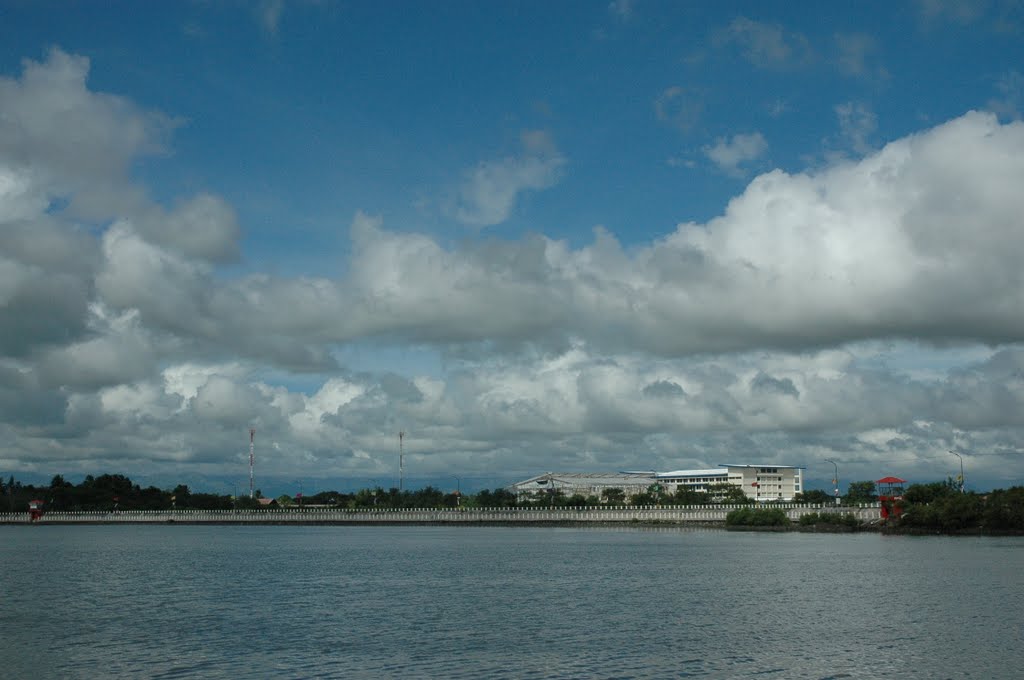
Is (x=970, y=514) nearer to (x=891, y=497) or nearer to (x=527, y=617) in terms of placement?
(x=891, y=497)

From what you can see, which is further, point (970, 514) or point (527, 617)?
point (970, 514)

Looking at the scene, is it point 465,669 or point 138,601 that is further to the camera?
point 138,601

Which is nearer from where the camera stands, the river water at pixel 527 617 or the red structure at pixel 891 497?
the river water at pixel 527 617

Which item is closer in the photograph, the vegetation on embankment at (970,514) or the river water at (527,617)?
the river water at (527,617)

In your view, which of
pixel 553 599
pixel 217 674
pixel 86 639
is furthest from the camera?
pixel 553 599

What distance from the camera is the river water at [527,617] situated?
4406cm

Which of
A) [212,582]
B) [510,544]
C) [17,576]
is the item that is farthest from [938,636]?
[510,544]

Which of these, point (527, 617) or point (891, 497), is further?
point (891, 497)

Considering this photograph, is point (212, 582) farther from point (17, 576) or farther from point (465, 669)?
point (465, 669)

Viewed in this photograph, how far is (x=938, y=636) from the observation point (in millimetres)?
51312

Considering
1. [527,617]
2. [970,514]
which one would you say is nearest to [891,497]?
[970,514]

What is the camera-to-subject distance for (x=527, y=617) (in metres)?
59.6

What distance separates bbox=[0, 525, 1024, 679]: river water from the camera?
44.1 m

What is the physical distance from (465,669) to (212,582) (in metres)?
49.2
